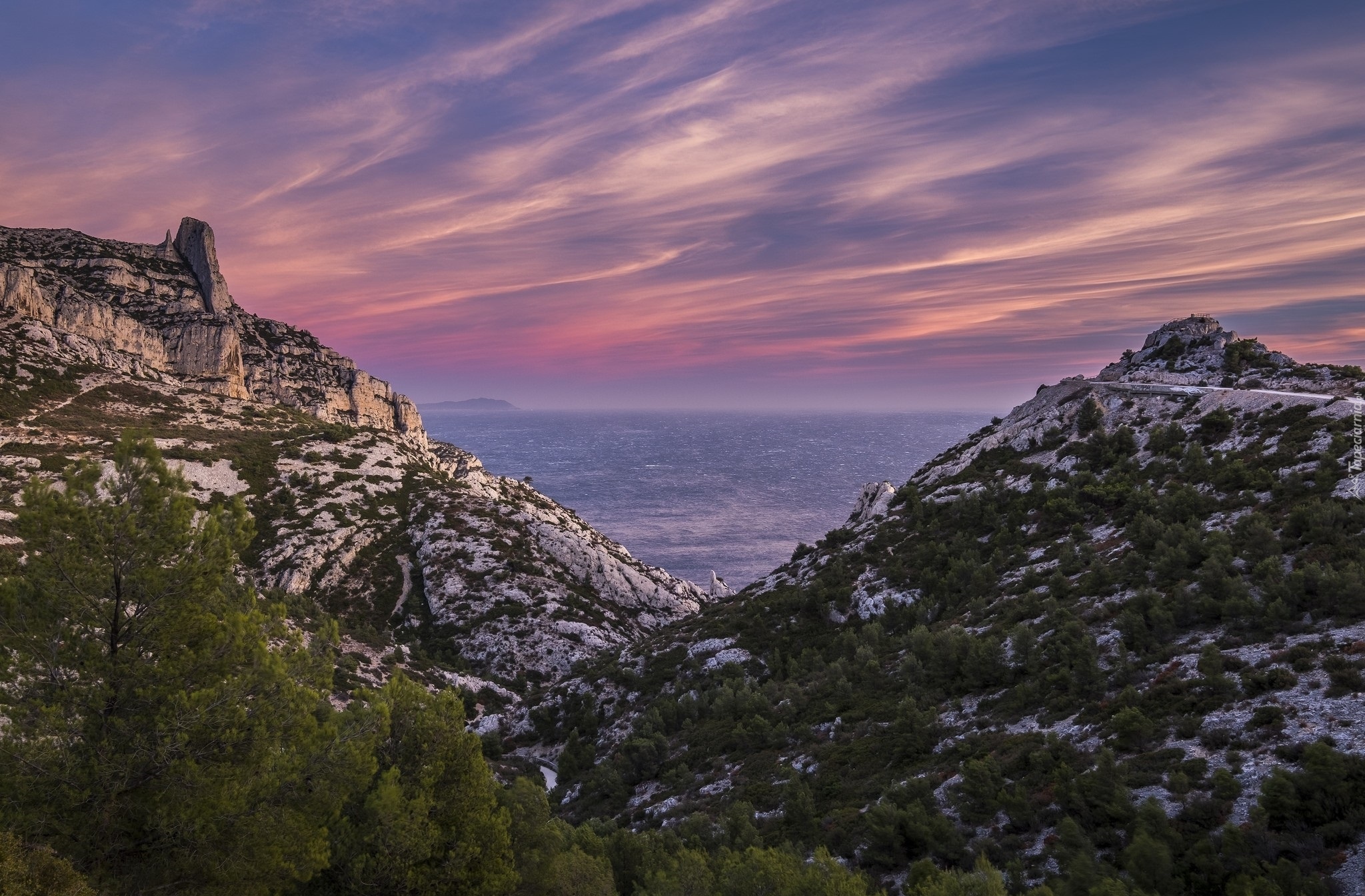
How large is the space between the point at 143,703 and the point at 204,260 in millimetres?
176987

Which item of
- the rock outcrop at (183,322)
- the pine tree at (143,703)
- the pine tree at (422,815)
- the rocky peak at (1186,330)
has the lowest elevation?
the pine tree at (422,815)

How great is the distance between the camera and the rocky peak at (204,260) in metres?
135

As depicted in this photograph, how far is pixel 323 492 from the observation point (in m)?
71.3

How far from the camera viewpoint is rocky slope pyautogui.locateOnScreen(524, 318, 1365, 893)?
1385 cm

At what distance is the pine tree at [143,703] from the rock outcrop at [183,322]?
419ft

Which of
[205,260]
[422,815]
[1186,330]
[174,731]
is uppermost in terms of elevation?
[205,260]

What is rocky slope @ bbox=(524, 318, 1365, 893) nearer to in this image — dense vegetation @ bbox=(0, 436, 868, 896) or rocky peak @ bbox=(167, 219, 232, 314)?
dense vegetation @ bbox=(0, 436, 868, 896)

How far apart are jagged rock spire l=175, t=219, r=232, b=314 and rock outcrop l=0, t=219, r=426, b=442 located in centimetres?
27

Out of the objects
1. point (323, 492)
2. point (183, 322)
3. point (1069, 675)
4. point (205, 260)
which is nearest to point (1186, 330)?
point (1069, 675)

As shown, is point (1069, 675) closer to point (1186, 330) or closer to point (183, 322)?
point (1186, 330)

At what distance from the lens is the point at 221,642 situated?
37.9 ft

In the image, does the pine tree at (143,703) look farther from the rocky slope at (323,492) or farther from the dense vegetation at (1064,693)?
the rocky slope at (323,492)


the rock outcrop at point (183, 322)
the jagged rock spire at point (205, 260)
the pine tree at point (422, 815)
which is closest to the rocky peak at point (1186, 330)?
the pine tree at point (422, 815)

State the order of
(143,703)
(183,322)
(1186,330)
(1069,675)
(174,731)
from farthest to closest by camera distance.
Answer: (183,322) < (1186,330) < (1069,675) < (143,703) < (174,731)
